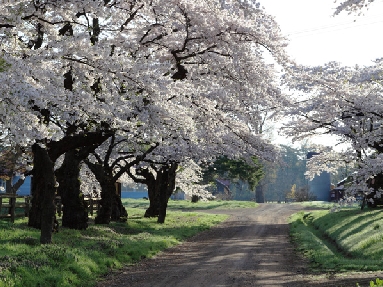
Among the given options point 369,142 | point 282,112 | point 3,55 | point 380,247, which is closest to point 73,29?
point 3,55

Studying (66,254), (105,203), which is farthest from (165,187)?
(66,254)

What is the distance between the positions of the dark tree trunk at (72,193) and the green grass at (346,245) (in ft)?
33.6

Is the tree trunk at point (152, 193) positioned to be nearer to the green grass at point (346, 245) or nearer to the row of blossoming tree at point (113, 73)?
the green grass at point (346, 245)

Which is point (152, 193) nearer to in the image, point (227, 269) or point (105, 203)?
point (105, 203)

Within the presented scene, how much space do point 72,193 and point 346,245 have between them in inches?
511

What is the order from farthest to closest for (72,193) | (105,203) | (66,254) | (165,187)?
1. (165,187)
2. (105,203)
3. (72,193)
4. (66,254)

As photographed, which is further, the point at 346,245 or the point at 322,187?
the point at 322,187

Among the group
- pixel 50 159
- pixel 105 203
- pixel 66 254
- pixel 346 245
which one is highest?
pixel 50 159

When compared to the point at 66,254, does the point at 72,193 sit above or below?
above

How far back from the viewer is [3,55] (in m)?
13.1

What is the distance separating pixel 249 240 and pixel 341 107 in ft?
27.0

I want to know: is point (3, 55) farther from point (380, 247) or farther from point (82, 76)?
point (380, 247)

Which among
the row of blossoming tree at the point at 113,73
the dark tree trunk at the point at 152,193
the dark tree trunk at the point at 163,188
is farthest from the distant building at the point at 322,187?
the row of blossoming tree at the point at 113,73

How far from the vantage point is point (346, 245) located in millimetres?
24312
